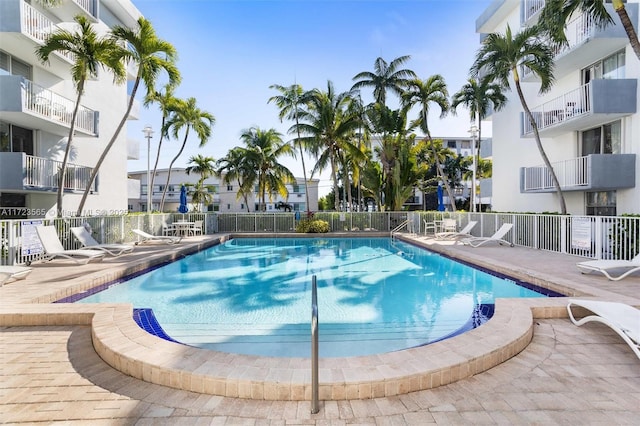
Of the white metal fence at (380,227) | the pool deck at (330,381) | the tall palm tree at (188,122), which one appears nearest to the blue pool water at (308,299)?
the pool deck at (330,381)

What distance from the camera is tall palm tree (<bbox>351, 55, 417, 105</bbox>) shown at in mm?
23797

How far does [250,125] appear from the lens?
98.7 feet

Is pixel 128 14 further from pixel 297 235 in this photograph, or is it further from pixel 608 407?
pixel 608 407

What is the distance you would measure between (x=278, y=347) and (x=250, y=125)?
27.6 m

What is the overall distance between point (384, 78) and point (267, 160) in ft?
37.1

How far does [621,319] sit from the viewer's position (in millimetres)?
3904

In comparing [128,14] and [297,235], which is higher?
[128,14]

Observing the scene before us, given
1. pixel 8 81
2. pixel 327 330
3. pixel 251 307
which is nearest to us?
pixel 327 330

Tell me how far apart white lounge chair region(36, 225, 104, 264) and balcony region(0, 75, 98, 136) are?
5330 millimetres

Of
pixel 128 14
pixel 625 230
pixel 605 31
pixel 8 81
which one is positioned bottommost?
pixel 625 230

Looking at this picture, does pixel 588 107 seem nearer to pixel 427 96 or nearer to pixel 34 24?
pixel 427 96

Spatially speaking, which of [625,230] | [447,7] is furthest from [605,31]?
[625,230]

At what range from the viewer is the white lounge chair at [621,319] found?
357 cm

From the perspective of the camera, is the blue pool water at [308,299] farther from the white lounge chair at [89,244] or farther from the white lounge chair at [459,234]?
the white lounge chair at [459,234]
